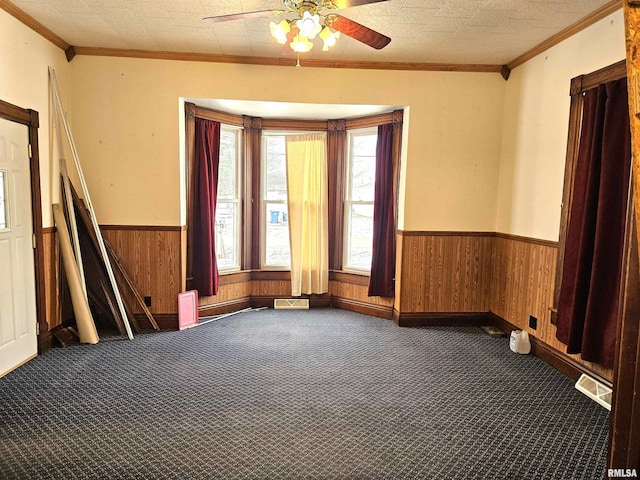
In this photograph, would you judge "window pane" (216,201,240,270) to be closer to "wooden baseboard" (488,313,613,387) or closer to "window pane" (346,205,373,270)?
"window pane" (346,205,373,270)

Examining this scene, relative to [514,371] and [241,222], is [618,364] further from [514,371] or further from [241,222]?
[241,222]

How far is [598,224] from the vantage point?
296cm

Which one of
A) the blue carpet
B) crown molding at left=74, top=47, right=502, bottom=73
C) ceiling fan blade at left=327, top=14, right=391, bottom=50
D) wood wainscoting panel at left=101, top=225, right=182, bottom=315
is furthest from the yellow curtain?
ceiling fan blade at left=327, top=14, right=391, bottom=50

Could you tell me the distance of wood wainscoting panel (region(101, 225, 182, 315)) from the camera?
428cm

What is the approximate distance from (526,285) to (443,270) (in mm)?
848

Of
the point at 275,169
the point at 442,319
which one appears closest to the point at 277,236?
the point at 275,169

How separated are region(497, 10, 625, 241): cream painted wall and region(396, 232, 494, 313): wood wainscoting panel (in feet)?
1.24

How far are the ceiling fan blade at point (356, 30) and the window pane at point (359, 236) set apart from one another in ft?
8.24

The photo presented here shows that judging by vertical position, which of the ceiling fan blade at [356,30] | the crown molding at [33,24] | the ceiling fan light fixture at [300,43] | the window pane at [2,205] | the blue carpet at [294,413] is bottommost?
the blue carpet at [294,413]

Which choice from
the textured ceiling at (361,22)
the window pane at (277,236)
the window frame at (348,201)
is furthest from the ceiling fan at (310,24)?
the window pane at (277,236)

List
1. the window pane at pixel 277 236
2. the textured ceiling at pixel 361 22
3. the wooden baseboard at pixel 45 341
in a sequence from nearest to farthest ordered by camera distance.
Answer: the textured ceiling at pixel 361 22, the wooden baseboard at pixel 45 341, the window pane at pixel 277 236

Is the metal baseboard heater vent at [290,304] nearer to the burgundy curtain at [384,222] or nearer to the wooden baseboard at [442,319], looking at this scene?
the burgundy curtain at [384,222]

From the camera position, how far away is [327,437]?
2.44 metres

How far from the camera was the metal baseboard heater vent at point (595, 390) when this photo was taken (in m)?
2.89
